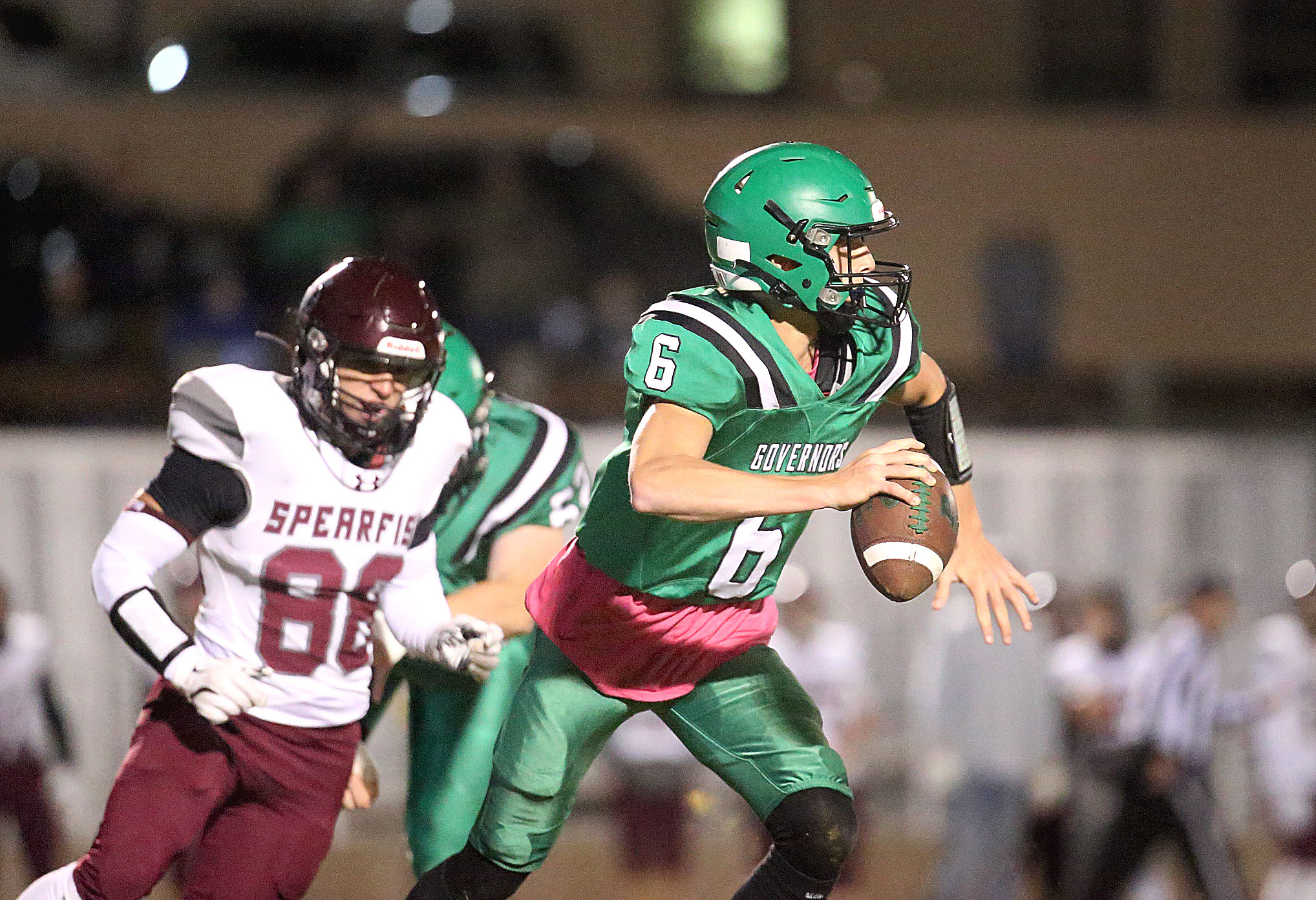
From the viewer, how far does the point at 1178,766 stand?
22.7 ft

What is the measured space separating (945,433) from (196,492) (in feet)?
5.19

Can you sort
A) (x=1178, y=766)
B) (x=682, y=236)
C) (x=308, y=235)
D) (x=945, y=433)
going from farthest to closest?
(x=682, y=236)
(x=308, y=235)
(x=1178, y=766)
(x=945, y=433)

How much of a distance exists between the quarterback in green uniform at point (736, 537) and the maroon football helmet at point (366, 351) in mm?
426

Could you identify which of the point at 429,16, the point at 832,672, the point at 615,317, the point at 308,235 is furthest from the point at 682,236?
the point at 832,672

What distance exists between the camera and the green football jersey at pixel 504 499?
4133mm

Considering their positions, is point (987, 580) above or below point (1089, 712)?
above

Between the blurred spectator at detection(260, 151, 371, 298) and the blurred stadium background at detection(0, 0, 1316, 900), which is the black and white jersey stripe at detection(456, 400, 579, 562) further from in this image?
the blurred spectator at detection(260, 151, 371, 298)

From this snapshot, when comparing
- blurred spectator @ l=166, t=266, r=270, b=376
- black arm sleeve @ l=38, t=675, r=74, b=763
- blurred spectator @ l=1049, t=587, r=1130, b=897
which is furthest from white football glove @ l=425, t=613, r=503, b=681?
blurred spectator @ l=166, t=266, r=270, b=376

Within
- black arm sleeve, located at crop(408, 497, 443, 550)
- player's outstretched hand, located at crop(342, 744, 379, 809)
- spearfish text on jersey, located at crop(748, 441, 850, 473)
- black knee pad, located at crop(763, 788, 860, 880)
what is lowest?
player's outstretched hand, located at crop(342, 744, 379, 809)

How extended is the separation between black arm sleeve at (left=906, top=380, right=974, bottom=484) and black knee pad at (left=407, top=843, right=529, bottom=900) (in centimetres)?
127

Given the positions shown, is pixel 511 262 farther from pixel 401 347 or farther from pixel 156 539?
pixel 156 539

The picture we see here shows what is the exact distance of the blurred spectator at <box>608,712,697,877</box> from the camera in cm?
805

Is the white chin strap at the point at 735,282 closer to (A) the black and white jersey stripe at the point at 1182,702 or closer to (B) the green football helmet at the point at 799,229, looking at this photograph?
(B) the green football helmet at the point at 799,229

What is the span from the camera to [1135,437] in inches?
343
